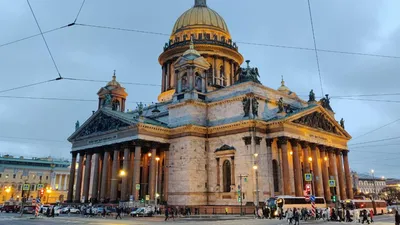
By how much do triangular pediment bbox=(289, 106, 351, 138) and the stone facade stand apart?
141 mm

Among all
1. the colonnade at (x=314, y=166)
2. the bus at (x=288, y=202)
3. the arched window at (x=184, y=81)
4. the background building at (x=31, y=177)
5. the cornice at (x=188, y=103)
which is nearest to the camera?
the bus at (x=288, y=202)

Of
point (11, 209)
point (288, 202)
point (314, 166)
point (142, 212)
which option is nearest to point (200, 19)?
point (314, 166)

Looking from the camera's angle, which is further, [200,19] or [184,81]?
[200,19]

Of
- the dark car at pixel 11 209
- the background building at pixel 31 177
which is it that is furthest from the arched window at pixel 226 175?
the background building at pixel 31 177

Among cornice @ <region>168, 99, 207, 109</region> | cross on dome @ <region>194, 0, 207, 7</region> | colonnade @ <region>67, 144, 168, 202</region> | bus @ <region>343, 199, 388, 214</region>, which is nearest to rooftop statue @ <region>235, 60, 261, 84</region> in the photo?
cornice @ <region>168, 99, 207, 109</region>

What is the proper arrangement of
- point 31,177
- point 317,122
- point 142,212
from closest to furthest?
1. point 142,212
2. point 317,122
3. point 31,177

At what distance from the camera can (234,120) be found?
157ft

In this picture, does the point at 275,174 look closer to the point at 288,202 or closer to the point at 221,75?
the point at 288,202

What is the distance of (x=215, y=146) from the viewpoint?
49188 mm

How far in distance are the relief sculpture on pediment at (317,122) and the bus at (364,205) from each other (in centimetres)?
1102

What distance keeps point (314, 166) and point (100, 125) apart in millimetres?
30847

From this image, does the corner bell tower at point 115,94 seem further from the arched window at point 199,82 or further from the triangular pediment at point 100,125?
the arched window at point 199,82

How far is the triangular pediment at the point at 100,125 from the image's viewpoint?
51.3 meters

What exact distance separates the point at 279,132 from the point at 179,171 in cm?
1376
